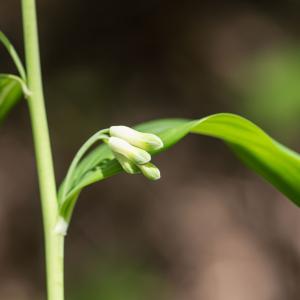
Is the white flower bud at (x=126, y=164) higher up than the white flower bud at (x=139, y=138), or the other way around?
the white flower bud at (x=139, y=138)

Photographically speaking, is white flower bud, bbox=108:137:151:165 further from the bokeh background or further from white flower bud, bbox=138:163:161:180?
the bokeh background

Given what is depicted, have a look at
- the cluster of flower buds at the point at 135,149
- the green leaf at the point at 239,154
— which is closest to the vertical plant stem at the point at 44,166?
the green leaf at the point at 239,154

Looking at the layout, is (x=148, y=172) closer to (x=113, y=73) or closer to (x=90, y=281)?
(x=90, y=281)

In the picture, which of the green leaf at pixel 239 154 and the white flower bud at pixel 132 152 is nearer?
the white flower bud at pixel 132 152

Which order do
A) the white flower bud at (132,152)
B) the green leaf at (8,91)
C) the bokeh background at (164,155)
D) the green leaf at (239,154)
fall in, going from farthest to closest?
1. the bokeh background at (164,155)
2. the green leaf at (8,91)
3. the green leaf at (239,154)
4. the white flower bud at (132,152)

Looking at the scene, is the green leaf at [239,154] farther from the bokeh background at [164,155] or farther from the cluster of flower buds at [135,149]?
the bokeh background at [164,155]

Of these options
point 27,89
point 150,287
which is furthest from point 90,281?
point 27,89
